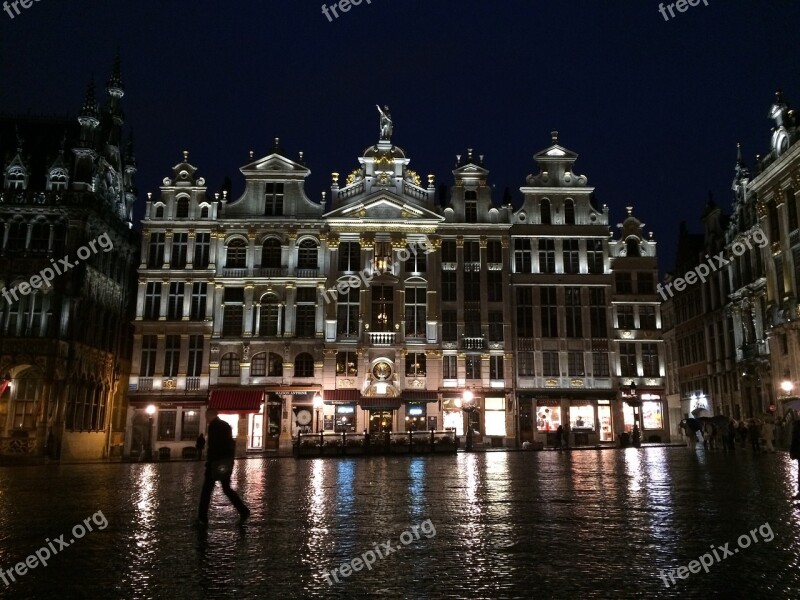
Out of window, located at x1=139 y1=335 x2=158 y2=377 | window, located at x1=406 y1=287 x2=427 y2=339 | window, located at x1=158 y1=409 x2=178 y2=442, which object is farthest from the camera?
window, located at x1=406 y1=287 x2=427 y2=339

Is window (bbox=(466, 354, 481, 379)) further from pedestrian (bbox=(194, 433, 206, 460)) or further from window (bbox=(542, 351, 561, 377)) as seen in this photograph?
pedestrian (bbox=(194, 433, 206, 460))

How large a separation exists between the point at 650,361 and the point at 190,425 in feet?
110

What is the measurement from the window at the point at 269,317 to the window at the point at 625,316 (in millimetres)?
25351

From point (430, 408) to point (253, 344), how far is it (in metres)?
13.2

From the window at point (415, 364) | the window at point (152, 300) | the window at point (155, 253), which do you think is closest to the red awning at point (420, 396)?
the window at point (415, 364)

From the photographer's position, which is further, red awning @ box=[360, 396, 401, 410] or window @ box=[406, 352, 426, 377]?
window @ box=[406, 352, 426, 377]

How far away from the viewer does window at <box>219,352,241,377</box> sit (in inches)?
1879

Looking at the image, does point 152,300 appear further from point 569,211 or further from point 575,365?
point 569,211

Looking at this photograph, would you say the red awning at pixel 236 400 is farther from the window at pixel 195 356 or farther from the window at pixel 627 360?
the window at pixel 627 360

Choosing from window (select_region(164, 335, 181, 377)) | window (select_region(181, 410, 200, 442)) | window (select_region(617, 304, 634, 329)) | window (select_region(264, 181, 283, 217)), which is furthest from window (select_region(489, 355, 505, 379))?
window (select_region(164, 335, 181, 377))

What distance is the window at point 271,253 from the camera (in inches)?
1949

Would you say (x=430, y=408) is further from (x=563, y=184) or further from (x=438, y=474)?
(x=438, y=474)

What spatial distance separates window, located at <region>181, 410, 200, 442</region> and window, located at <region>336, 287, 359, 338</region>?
11335 mm

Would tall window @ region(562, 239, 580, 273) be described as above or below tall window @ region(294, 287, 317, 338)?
above
